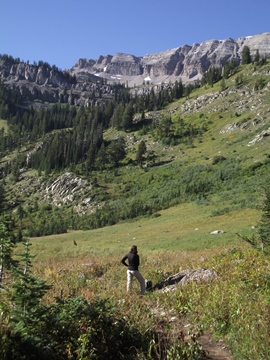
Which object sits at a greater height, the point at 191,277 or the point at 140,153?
the point at 140,153

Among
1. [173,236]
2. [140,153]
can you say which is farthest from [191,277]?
[140,153]

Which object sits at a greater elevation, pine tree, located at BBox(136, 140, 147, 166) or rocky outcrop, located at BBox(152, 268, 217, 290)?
pine tree, located at BBox(136, 140, 147, 166)

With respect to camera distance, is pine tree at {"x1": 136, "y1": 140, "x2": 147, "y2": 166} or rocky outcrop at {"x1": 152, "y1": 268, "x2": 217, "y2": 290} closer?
rocky outcrop at {"x1": 152, "y1": 268, "x2": 217, "y2": 290}

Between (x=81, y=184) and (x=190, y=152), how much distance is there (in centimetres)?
3468

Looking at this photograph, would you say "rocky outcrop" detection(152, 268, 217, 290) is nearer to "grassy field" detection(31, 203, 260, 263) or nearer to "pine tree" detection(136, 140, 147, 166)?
"grassy field" detection(31, 203, 260, 263)

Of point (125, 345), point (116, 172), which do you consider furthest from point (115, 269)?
point (116, 172)

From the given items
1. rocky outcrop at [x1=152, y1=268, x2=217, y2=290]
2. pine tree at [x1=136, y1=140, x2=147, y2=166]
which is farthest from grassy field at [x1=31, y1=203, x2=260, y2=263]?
pine tree at [x1=136, y1=140, x2=147, y2=166]

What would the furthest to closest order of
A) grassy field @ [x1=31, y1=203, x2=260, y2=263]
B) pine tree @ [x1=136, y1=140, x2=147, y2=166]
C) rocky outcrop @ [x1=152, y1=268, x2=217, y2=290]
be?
pine tree @ [x1=136, y1=140, x2=147, y2=166]
grassy field @ [x1=31, y1=203, x2=260, y2=263]
rocky outcrop @ [x1=152, y1=268, x2=217, y2=290]

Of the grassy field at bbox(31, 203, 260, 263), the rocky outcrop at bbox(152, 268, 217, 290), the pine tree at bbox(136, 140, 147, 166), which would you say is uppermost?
the pine tree at bbox(136, 140, 147, 166)

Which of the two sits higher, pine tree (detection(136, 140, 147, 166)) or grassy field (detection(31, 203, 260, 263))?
pine tree (detection(136, 140, 147, 166))

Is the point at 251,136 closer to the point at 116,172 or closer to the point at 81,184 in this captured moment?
the point at 116,172

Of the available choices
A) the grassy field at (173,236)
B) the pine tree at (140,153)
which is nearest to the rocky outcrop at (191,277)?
the grassy field at (173,236)

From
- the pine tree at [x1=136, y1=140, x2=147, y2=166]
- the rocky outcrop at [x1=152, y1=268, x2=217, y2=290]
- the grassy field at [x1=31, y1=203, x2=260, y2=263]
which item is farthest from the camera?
the pine tree at [x1=136, y1=140, x2=147, y2=166]

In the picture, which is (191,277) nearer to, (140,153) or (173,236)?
(173,236)
